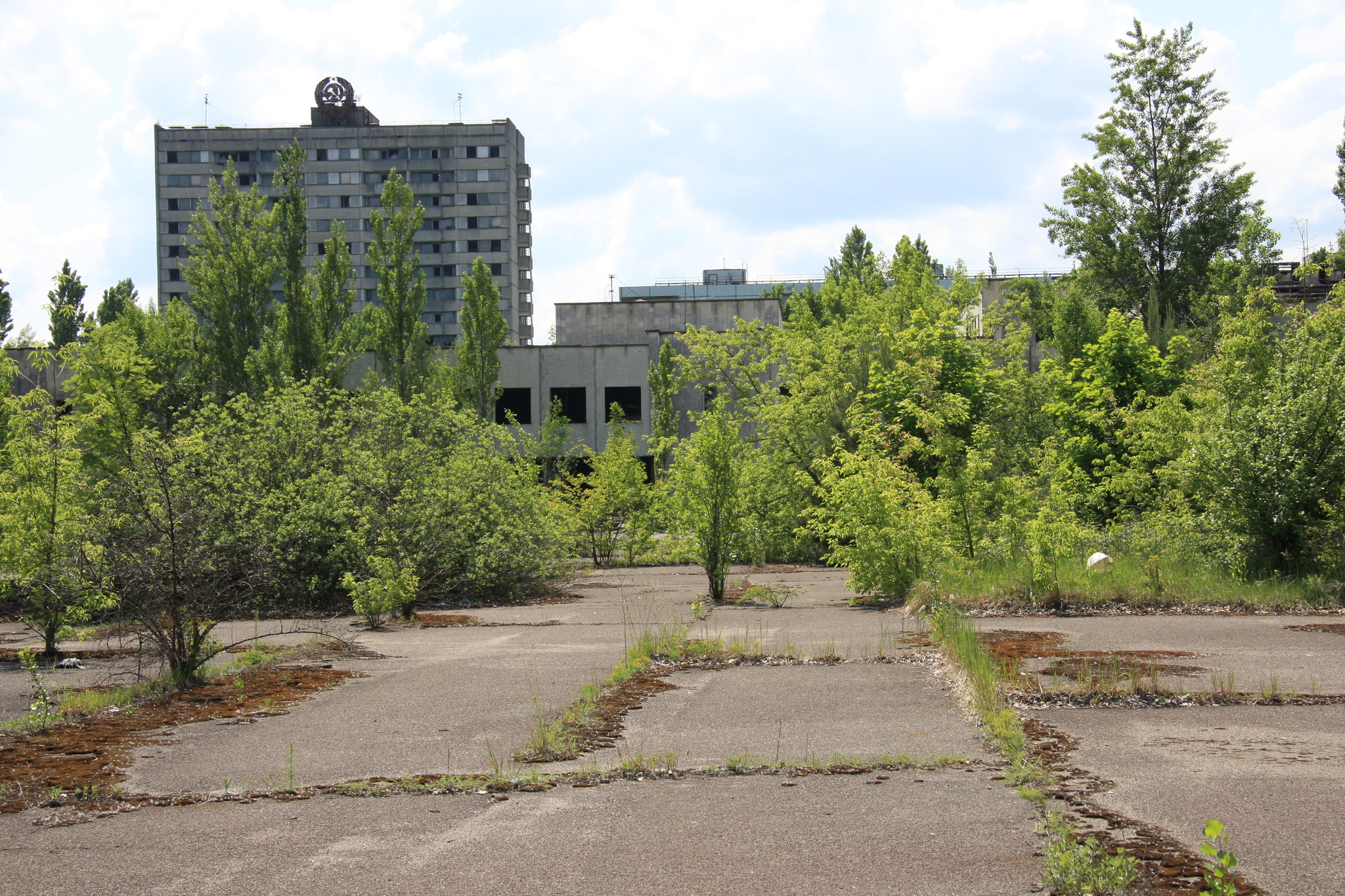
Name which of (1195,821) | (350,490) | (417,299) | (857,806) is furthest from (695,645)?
(417,299)

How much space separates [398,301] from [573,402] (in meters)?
10.8

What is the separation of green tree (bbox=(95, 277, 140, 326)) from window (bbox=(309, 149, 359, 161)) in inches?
828

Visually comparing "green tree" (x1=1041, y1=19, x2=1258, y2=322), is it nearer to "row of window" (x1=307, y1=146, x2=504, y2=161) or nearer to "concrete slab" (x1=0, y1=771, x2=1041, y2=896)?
"concrete slab" (x1=0, y1=771, x2=1041, y2=896)

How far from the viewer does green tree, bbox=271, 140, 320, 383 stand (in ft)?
126

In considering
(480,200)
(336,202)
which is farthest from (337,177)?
(480,200)

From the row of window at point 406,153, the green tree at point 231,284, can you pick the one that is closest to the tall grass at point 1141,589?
the green tree at point 231,284

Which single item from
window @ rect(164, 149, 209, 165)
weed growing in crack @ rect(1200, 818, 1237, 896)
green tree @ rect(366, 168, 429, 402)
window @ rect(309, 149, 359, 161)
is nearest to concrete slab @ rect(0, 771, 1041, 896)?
weed growing in crack @ rect(1200, 818, 1237, 896)

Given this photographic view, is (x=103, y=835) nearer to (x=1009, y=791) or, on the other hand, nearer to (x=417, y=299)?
(x=1009, y=791)

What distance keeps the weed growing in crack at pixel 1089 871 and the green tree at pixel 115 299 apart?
76.4m

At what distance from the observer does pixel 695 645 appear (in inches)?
450

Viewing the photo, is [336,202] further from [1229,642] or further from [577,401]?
[1229,642]

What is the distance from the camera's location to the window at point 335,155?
98.7m

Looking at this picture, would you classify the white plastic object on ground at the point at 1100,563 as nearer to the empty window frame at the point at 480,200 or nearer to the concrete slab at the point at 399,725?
the concrete slab at the point at 399,725

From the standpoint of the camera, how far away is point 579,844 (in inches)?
200
